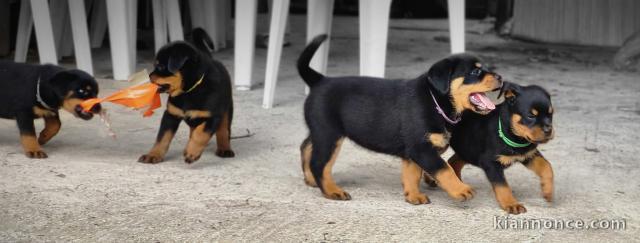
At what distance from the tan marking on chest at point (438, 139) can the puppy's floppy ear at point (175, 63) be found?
41.6 inches

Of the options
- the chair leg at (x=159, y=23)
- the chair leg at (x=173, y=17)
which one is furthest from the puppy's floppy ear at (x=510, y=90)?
the chair leg at (x=159, y=23)

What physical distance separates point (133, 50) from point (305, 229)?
327 centimetres

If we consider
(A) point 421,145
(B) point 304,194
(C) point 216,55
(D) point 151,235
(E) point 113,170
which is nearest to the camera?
(D) point 151,235

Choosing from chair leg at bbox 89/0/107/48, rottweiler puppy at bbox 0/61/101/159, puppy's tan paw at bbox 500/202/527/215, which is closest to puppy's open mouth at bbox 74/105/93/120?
rottweiler puppy at bbox 0/61/101/159

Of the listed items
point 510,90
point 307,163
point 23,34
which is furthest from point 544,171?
point 23,34

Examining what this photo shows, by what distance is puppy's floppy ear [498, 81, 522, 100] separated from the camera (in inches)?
121

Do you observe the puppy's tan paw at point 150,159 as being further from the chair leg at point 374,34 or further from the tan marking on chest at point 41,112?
the chair leg at point 374,34

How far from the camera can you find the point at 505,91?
122 inches

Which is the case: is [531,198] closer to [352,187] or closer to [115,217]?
[352,187]

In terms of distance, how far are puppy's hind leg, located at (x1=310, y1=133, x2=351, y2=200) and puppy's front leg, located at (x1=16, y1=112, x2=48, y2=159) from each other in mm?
1258

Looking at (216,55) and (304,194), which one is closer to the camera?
(304,194)

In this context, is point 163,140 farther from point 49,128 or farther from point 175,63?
point 49,128

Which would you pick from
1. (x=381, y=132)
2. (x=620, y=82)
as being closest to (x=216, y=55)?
(x=620, y=82)

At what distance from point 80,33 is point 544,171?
3.50m
